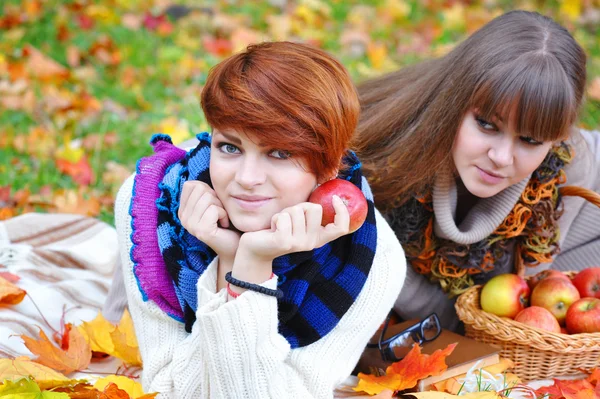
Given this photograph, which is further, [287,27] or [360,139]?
[287,27]

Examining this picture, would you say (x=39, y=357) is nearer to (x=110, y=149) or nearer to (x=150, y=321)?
(x=150, y=321)

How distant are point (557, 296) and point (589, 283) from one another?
178mm

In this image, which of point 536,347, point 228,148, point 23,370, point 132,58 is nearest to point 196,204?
point 228,148

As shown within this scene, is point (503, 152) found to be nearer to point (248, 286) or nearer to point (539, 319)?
point (539, 319)

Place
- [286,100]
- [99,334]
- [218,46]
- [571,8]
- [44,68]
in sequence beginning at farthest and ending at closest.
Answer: [571,8] < [218,46] < [44,68] < [99,334] < [286,100]

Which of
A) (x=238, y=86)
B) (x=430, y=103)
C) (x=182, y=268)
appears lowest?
(x=182, y=268)

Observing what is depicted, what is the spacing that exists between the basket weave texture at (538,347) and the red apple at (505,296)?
2.5 inches

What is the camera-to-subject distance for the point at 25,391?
2.00 metres

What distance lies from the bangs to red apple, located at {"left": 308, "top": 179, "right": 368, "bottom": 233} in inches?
28.9

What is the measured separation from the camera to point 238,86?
1794 mm

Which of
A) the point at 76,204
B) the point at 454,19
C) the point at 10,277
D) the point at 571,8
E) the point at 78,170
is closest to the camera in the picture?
the point at 10,277

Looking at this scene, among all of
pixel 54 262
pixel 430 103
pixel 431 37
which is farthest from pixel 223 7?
pixel 430 103

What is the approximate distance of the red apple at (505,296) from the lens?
107 inches

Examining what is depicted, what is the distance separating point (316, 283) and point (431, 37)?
197 inches
